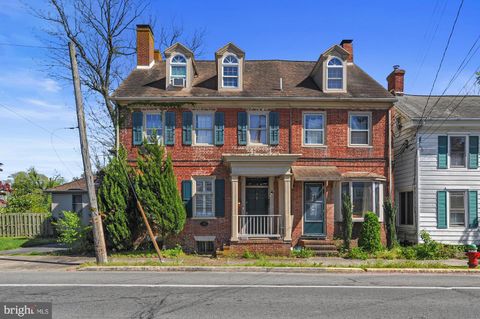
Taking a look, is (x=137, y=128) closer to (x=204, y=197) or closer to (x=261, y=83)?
(x=204, y=197)

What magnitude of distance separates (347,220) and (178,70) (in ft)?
31.9

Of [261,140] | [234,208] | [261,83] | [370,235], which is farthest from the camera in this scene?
[261,83]

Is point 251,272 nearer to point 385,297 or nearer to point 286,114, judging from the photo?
point 385,297

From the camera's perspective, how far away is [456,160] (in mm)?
17031

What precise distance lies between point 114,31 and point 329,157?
46.6ft

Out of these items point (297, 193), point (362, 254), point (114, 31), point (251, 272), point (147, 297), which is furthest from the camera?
point (114, 31)

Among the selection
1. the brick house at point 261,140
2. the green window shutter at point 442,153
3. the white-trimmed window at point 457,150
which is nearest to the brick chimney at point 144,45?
the brick house at point 261,140

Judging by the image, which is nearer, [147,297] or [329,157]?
[147,297]

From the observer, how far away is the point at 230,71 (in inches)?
687

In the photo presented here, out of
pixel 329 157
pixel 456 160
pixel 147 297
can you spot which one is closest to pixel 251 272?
pixel 147 297

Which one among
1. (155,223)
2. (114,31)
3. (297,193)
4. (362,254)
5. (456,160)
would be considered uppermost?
(114,31)

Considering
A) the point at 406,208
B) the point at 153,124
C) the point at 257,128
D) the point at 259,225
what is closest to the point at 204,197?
the point at 259,225

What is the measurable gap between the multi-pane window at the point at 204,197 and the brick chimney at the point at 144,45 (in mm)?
6963

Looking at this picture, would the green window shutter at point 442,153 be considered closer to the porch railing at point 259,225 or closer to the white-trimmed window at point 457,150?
the white-trimmed window at point 457,150
